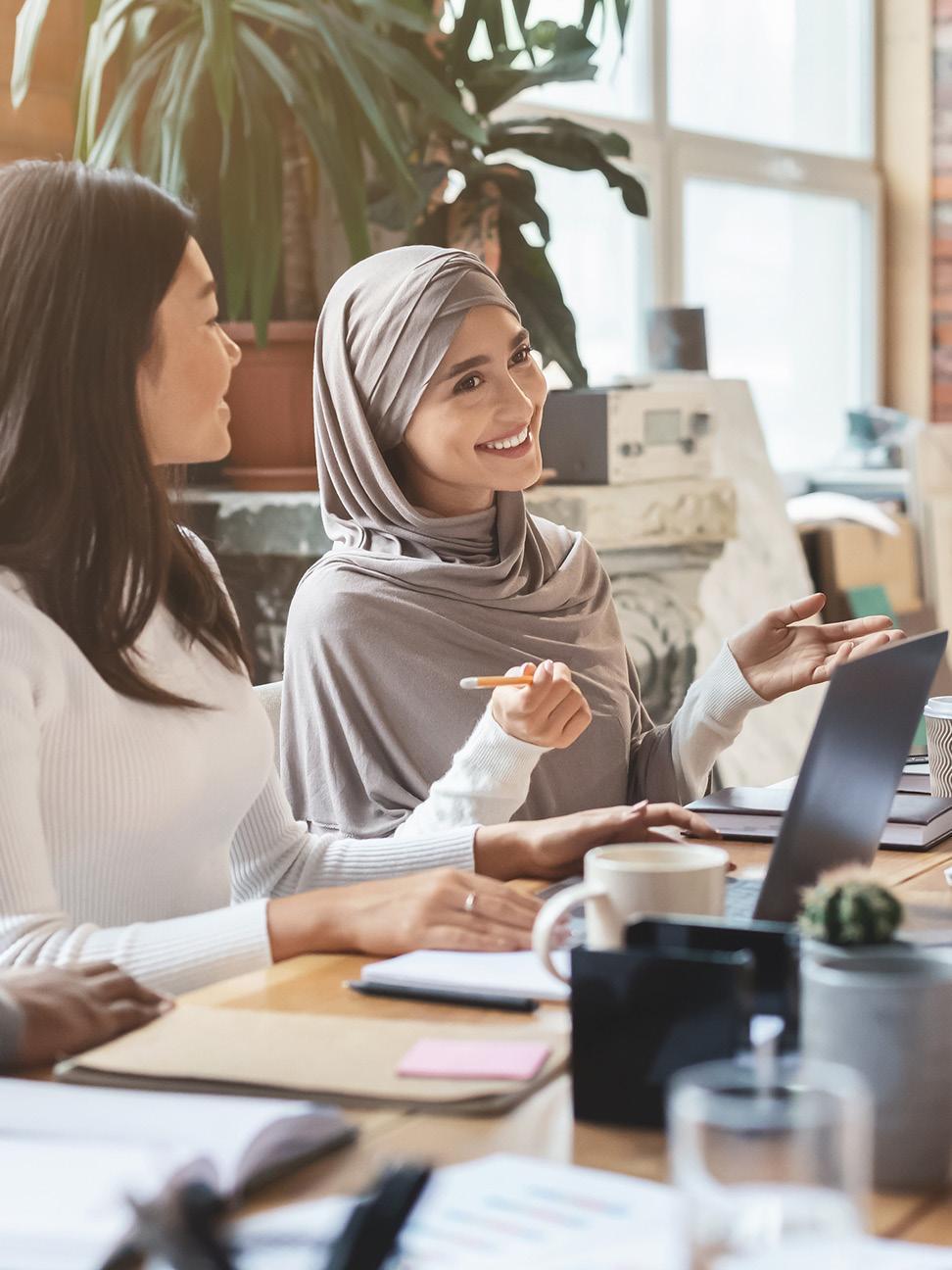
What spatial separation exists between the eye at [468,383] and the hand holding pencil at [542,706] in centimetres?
63

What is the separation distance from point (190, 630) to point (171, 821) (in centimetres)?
22

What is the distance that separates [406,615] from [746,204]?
3455 millimetres

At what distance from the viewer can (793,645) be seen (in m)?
1.99

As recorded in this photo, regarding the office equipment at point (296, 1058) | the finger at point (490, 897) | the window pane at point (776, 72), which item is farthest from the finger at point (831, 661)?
the window pane at point (776, 72)

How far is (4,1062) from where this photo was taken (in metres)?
0.98

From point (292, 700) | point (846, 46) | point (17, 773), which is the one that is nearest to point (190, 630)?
point (17, 773)

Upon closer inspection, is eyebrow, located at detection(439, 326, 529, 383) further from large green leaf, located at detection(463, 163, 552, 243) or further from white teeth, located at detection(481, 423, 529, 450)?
large green leaf, located at detection(463, 163, 552, 243)

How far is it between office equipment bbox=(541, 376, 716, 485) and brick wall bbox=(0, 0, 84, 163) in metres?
1.07

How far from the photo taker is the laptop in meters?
1.04

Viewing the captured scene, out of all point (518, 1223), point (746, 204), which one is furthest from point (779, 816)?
point (746, 204)

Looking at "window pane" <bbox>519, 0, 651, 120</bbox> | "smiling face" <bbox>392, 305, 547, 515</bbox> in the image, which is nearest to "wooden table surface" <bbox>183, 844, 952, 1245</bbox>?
"smiling face" <bbox>392, 305, 547, 515</bbox>

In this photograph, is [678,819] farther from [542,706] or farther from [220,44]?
[220,44]

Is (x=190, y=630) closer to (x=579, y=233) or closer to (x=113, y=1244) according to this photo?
(x=113, y=1244)

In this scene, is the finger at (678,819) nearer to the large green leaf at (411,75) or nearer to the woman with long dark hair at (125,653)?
the woman with long dark hair at (125,653)
